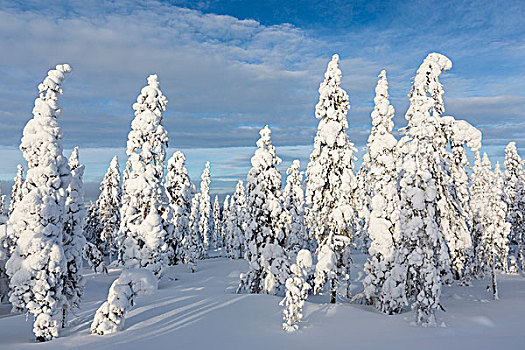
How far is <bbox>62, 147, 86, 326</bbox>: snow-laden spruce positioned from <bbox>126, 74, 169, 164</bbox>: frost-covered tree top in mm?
9455

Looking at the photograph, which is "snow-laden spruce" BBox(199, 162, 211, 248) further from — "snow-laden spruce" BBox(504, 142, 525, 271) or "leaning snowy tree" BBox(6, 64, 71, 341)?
"leaning snowy tree" BBox(6, 64, 71, 341)

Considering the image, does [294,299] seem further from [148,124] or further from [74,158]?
[74,158]

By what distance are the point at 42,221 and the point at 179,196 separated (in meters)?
29.6

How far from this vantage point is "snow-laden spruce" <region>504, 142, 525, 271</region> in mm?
44375

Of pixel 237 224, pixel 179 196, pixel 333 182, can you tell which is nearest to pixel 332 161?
pixel 333 182

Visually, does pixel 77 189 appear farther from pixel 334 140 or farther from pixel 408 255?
pixel 408 255

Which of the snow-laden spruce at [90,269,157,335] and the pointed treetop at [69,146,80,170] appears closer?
the snow-laden spruce at [90,269,157,335]

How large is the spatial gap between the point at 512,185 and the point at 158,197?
138ft

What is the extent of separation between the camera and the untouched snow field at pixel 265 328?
14.2m

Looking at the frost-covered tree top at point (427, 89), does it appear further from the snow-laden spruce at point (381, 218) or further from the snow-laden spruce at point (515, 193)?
the snow-laden spruce at point (515, 193)

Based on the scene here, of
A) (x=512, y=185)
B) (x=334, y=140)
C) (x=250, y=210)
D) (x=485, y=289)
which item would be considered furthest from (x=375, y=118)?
(x=512, y=185)

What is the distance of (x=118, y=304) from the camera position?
14.8 meters

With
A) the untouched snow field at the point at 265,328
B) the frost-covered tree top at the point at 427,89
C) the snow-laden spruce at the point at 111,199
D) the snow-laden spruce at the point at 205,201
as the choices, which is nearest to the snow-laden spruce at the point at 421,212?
the frost-covered tree top at the point at 427,89

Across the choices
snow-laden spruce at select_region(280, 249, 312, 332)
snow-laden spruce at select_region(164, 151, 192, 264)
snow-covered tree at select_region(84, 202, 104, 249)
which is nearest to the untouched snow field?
snow-laden spruce at select_region(280, 249, 312, 332)
